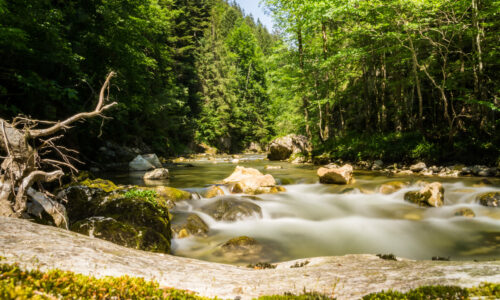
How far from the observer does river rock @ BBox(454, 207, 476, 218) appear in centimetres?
766

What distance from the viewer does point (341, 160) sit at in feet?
58.6

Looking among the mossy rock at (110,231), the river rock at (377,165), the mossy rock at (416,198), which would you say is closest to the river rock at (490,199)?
the mossy rock at (416,198)

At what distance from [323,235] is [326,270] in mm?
4832

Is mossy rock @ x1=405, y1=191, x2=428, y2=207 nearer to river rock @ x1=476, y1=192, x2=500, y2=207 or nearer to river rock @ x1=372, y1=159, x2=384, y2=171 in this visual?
river rock @ x1=476, y1=192, x2=500, y2=207

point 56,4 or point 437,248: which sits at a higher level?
point 56,4

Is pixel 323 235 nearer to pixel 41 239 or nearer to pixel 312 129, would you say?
pixel 41 239

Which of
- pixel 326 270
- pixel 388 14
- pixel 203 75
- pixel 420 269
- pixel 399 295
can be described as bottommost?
pixel 326 270

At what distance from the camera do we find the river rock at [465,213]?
766cm

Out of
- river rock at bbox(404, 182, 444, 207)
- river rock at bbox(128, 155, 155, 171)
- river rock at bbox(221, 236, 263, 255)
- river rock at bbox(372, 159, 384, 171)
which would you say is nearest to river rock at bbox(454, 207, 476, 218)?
river rock at bbox(404, 182, 444, 207)

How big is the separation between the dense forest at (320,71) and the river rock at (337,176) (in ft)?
16.5

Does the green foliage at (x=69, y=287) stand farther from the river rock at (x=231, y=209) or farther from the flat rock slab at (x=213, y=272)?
the river rock at (x=231, y=209)

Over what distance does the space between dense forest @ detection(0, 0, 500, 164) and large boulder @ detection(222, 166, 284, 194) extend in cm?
580

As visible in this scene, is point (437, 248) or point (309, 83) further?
point (309, 83)

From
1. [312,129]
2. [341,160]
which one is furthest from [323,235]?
[312,129]
